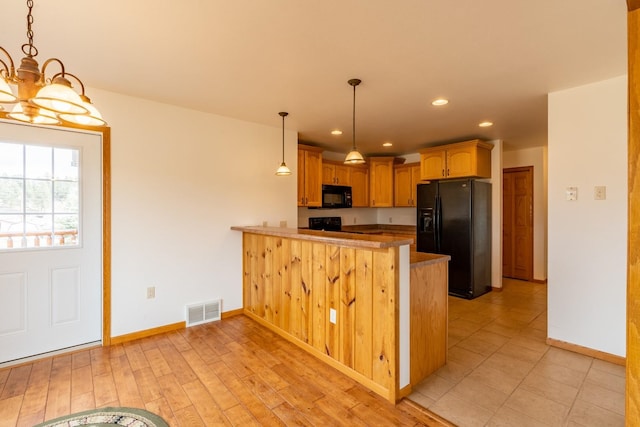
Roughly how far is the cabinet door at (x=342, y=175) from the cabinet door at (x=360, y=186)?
0.37ft

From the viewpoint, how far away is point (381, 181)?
19.7 ft

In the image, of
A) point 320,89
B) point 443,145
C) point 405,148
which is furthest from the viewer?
point 405,148

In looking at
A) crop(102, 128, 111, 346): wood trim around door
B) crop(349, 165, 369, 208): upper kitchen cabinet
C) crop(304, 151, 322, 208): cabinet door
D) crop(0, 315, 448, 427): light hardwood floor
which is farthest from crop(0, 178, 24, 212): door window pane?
crop(349, 165, 369, 208): upper kitchen cabinet

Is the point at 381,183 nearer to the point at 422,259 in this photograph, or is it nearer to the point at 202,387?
the point at 422,259

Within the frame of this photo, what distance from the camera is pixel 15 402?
207cm

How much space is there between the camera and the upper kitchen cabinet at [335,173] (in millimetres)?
5301

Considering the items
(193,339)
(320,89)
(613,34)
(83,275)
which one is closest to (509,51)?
(613,34)

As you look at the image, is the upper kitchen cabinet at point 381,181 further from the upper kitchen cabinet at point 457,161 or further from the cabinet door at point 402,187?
the upper kitchen cabinet at point 457,161

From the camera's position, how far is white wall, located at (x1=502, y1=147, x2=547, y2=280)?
5.41 meters

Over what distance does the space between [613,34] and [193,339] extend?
4205 millimetres

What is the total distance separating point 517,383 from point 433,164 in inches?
136

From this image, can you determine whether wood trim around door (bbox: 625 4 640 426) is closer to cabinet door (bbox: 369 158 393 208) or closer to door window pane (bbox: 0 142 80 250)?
door window pane (bbox: 0 142 80 250)

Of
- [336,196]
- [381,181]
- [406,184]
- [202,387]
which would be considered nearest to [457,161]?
[406,184]

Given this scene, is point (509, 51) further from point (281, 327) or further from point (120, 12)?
point (281, 327)
